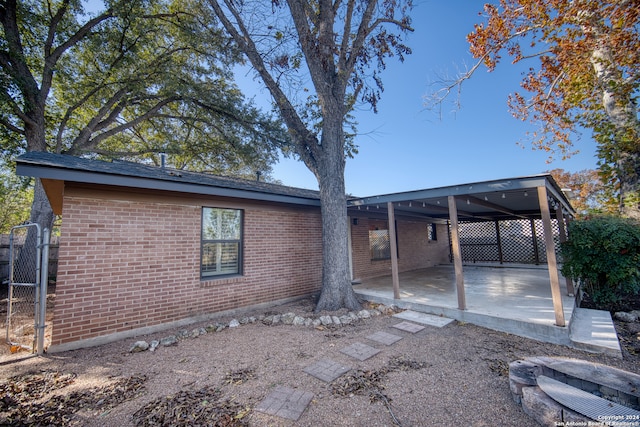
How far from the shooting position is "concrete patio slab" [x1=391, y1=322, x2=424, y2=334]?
15.0 feet

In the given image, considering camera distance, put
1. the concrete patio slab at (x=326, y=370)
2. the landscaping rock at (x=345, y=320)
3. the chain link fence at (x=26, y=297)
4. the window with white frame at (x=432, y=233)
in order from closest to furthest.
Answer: the concrete patio slab at (x=326, y=370)
the chain link fence at (x=26, y=297)
the landscaping rock at (x=345, y=320)
the window with white frame at (x=432, y=233)

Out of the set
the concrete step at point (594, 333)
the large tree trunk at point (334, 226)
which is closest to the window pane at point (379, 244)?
the large tree trunk at point (334, 226)

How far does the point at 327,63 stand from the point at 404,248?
790cm

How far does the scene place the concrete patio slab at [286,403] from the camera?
244 cm

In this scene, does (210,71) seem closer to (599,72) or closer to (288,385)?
(288,385)

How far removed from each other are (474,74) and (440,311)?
8.49m

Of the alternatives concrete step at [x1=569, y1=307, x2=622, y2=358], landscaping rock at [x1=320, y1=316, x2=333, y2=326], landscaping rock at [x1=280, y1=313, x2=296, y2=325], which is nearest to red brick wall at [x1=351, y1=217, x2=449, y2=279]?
landscaping rock at [x1=320, y1=316, x2=333, y2=326]

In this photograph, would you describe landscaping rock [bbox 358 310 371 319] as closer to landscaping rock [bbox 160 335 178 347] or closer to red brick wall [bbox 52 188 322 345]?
red brick wall [bbox 52 188 322 345]

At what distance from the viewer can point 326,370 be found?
10.7 feet

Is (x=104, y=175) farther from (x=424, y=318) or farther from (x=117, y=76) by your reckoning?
(x=117, y=76)

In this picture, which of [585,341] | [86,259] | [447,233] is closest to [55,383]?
[86,259]

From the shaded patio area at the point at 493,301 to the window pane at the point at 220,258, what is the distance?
3341mm

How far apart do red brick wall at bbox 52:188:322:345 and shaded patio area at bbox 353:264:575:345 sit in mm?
3271

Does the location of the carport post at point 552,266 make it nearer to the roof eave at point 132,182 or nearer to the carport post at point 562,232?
the carport post at point 562,232
